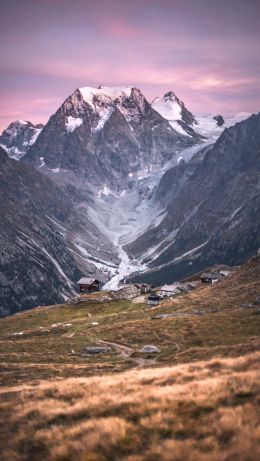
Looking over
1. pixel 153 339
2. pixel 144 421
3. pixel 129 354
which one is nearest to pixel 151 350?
pixel 129 354

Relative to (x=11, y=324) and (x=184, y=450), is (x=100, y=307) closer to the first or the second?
(x=11, y=324)

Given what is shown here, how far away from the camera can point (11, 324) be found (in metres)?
128

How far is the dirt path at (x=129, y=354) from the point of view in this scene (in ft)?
170

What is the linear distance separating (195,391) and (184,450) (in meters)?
5.30

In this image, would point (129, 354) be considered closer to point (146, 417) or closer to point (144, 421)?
point (146, 417)

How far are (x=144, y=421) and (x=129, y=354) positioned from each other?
46544 millimetres

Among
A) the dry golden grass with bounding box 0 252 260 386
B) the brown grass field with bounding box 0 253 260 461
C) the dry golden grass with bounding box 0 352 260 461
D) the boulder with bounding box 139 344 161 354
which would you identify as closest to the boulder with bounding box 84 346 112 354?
the dry golden grass with bounding box 0 252 260 386

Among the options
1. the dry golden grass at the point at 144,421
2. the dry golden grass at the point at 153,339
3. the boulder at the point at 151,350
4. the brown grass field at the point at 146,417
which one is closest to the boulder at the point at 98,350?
the dry golden grass at the point at 153,339

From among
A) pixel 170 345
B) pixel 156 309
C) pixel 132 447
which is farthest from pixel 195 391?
pixel 156 309

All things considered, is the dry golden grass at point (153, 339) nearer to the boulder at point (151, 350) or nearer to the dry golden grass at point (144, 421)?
the boulder at point (151, 350)

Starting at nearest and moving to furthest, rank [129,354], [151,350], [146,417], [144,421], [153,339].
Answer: [144,421]
[146,417]
[151,350]
[129,354]
[153,339]

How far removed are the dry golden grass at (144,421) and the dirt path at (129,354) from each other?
91.8 feet

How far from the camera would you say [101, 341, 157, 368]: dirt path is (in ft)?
170

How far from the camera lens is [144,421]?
1555 cm
